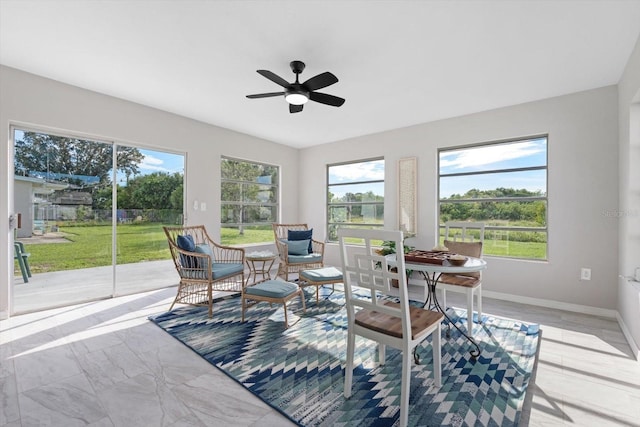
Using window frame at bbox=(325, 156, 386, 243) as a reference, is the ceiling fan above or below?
above

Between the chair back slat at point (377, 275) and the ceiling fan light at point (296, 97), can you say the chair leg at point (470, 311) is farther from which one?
the ceiling fan light at point (296, 97)

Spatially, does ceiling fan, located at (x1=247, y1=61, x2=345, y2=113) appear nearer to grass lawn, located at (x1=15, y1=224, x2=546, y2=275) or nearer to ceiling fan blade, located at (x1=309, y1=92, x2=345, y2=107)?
ceiling fan blade, located at (x1=309, y1=92, x2=345, y2=107)

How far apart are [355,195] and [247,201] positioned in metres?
2.19

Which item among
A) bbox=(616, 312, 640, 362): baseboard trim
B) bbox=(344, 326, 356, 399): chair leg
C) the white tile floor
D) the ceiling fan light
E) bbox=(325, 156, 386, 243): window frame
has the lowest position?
the white tile floor

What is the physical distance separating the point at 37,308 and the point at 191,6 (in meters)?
3.81

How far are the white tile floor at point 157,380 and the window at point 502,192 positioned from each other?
1.24 m

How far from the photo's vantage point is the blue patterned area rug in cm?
171

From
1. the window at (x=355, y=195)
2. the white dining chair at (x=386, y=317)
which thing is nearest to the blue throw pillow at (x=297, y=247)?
the window at (x=355, y=195)

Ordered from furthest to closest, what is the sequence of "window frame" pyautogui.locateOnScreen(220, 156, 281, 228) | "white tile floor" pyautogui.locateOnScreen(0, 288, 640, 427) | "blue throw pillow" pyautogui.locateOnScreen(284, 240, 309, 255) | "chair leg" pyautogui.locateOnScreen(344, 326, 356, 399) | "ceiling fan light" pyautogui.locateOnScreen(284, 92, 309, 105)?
"window frame" pyautogui.locateOnScreen(220, 156, 281, 228)
"blue throw pillow" pyautogui.locateOnScreen(284, 240, 309, 255)
"ceiling fan light" pyautogui.locateOnScreen(284, 92, 309, 105)
"chair leg" pyautogui.locateOnScreen(344, 326, 356, 399)
"white tile floor" pyautogui.locateOnScreen(0, 288, 640, 427)

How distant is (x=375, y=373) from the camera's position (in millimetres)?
2117

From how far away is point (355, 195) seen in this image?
585 centimetres

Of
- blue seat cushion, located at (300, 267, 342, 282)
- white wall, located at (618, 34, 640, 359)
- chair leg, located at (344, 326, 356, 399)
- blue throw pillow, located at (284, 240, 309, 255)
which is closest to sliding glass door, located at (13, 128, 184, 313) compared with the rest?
blue throw pillow, located at (284, 240, 309, 255)

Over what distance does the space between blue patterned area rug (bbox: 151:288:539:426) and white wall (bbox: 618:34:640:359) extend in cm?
87

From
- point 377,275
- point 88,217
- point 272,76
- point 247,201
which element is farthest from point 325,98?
point 88,217
